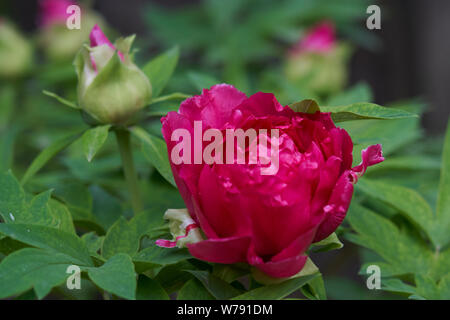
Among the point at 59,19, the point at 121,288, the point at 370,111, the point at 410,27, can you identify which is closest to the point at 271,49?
the point at 59,19

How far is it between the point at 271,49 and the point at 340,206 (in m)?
0.89

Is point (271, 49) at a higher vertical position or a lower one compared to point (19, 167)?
higher

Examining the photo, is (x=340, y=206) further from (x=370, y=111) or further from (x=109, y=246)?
(x=109, y=246)

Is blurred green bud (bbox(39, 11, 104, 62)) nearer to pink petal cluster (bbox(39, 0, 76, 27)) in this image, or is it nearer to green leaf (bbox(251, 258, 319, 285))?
pink petal cluster (bbox(39, 0, 76, 27))

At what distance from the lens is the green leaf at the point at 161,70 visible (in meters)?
0.59

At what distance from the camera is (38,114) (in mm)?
1093

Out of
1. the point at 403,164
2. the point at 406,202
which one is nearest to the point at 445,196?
the point at 406,202

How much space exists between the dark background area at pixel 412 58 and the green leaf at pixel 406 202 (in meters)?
1.72

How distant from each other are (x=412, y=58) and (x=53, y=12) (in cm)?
157

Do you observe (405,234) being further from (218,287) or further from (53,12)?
(53,12)

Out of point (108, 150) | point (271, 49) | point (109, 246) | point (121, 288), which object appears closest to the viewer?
point (121, 288)

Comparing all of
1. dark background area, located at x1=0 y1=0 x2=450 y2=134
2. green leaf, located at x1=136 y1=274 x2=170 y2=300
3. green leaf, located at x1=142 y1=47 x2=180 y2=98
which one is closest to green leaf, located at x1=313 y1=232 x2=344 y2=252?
green leaf, located at x1=136 y1=274 x2=170 y2=300

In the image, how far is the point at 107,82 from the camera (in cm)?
51

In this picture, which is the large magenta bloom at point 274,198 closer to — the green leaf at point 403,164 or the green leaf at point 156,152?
the green leaf at point 156,152
